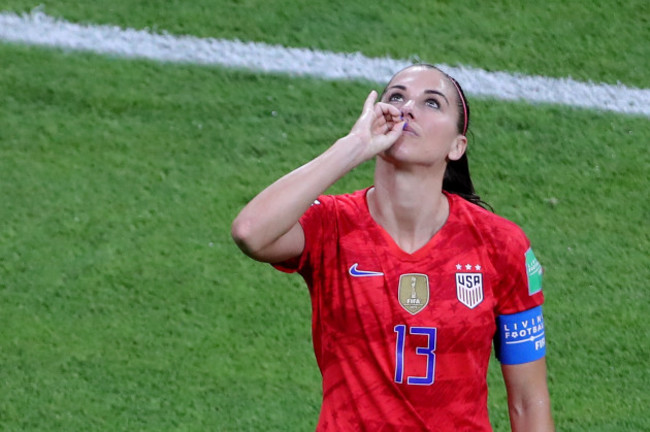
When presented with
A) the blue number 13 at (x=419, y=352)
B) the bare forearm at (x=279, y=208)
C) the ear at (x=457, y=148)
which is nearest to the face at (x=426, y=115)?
the ear at (x=457, y=148)

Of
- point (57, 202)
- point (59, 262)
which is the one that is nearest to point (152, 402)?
point (59, 262)

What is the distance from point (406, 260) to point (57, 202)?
3006mm

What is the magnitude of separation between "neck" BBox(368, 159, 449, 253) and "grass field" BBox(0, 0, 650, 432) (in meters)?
1.86

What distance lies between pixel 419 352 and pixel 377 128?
656mm

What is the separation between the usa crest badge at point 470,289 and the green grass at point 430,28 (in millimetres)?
3496

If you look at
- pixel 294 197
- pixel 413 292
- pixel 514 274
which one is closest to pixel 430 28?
pixel 514 274

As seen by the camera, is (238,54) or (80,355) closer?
(80,355)

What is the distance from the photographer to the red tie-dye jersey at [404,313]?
354cm

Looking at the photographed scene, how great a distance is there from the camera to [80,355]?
5.50 metres

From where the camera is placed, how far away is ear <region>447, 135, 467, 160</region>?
378cm

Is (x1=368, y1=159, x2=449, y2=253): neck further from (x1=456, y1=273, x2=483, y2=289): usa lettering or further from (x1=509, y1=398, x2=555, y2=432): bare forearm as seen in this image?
(x1=509, y1=398, x2=555, y2=432): bare forearm

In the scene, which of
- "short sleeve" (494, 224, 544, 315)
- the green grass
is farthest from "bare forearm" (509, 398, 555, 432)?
the green grass

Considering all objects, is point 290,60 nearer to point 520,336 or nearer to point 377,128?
point 377,128

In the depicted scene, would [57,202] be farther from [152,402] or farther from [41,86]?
[152,402]
